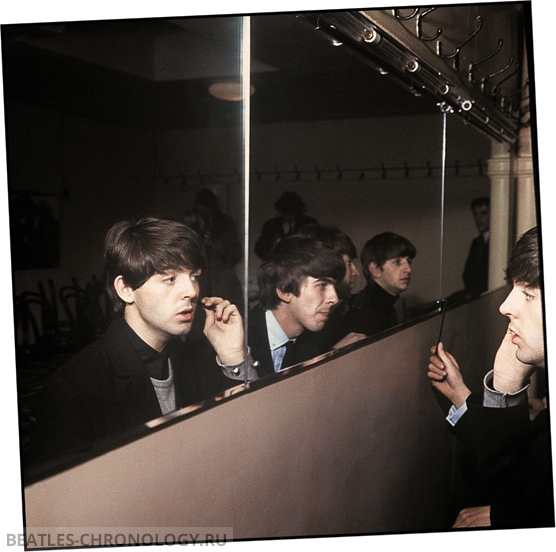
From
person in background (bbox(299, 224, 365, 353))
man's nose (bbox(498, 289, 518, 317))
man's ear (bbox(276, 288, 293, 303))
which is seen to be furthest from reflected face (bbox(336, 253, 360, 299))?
man's nose (bbox(498, 289, 518, 317))

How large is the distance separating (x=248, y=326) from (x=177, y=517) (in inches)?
15.0

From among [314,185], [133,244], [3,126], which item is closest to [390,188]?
[314,185]

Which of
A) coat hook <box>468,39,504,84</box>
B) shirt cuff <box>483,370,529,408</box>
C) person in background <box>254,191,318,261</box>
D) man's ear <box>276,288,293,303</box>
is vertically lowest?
shirt cuff <box>483,370,529,408</box>

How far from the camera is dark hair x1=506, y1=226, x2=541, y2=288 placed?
5.02 feet

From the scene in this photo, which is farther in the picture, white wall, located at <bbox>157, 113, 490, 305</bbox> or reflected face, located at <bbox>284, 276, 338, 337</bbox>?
reflected face, located at <bbox>284, 276, 338, 337</bbox>

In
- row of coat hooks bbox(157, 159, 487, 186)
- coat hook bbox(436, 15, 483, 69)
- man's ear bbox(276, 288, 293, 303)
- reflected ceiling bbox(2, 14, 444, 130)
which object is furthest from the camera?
coat hook bbox(436, 15, 483, 69)

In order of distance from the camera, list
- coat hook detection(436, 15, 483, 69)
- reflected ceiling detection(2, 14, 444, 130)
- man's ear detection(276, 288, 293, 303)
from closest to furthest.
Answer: reflected ceiling detection(2, 14, 444, 130) → man's ear detection(276, 288, 293, 303) → coat hook detection(436, 15, 483, 69)

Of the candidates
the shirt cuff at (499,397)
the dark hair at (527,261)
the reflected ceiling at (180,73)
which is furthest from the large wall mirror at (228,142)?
the shirt cuff at (499,397)

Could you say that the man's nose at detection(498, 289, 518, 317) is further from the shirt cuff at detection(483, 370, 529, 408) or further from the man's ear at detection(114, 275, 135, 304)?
the man's ear at detection(114, 275, 135, 304)

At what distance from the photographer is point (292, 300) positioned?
1.41 meters

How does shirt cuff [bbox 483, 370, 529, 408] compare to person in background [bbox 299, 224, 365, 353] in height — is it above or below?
below

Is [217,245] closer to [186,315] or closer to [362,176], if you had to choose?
[186,315]

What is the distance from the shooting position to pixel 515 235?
155cm

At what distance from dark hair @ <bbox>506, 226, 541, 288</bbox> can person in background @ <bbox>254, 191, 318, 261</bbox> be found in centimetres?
52
